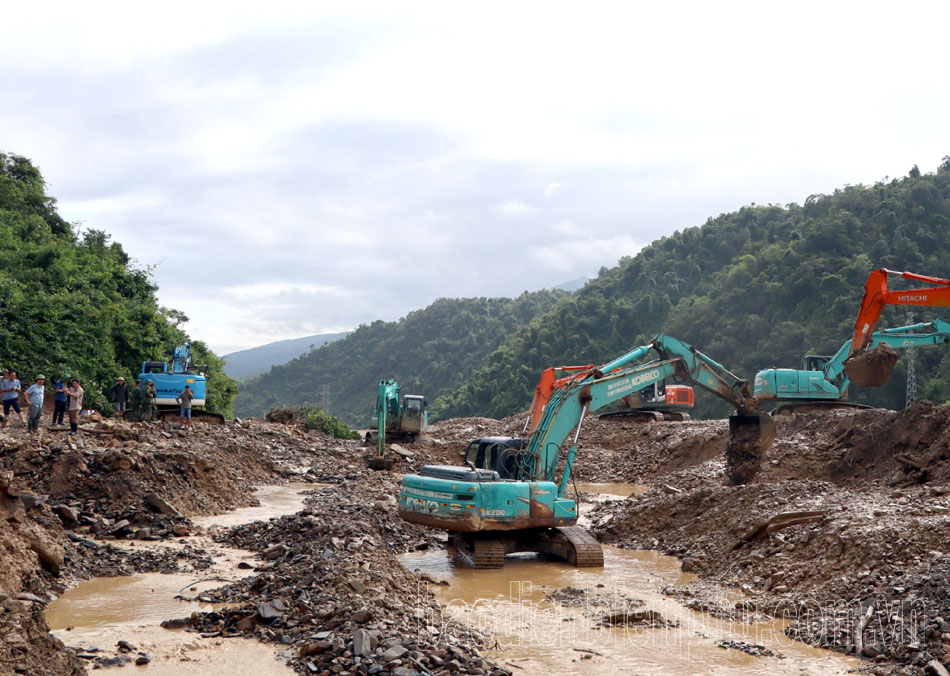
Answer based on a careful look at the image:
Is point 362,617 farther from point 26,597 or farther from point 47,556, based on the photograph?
point 47,556

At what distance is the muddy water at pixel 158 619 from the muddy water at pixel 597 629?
2375 mm

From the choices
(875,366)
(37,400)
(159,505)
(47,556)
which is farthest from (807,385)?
(47,556)

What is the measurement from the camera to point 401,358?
107 meters

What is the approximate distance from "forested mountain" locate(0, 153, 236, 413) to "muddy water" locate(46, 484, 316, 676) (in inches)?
707

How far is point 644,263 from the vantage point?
74875mm

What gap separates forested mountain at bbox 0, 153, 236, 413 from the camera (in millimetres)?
26844

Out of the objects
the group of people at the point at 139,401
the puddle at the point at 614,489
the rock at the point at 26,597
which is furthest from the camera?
the group of people at the point at 139,401

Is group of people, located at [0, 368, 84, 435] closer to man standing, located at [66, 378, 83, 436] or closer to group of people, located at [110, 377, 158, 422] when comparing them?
man standing, located at [66, 378, 83, 436]

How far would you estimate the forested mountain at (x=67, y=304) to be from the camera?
26.8 metres

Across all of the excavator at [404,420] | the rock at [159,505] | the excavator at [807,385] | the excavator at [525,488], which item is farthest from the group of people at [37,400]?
the excavator at [807,385]

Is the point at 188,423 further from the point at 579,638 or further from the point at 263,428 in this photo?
the point at 579,638

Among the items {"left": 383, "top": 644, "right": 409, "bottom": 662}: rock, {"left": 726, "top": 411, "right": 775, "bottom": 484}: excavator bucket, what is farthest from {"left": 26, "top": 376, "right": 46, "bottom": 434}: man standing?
{"left": 726, "top": 411, "right": 775, "bottom": 484}: excavator bucket

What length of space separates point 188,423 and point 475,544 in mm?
17323

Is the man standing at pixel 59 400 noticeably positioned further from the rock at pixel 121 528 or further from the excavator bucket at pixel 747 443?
the excavator bucket at pixel 747 443
